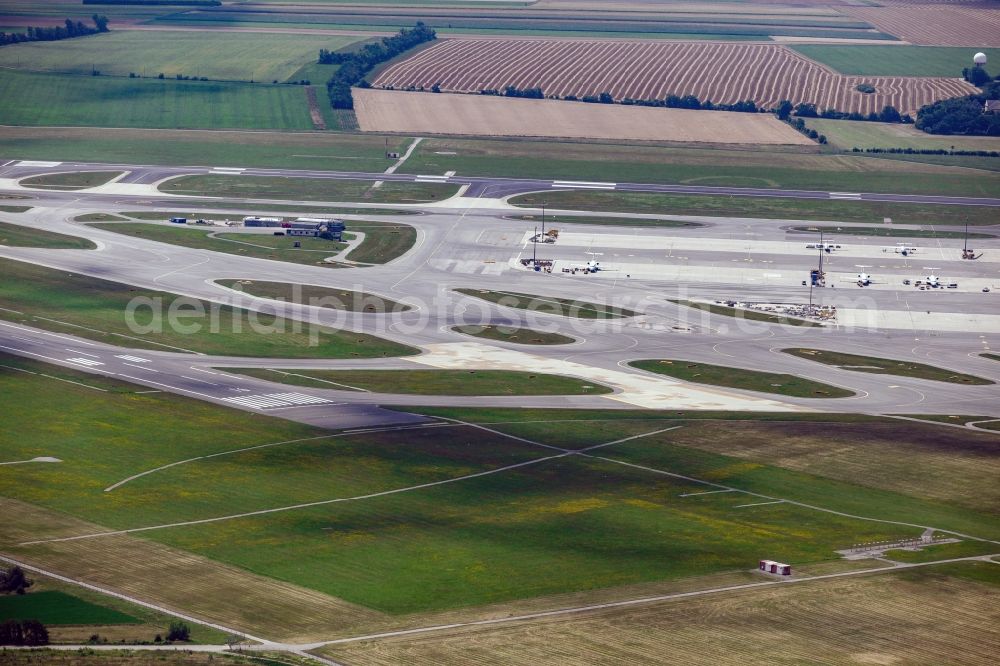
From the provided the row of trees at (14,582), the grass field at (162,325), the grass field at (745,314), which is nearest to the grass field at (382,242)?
the grass field at (162,325)

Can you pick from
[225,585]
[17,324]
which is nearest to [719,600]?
[225,585]

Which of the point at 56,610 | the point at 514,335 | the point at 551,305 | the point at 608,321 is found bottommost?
the point at 56,610

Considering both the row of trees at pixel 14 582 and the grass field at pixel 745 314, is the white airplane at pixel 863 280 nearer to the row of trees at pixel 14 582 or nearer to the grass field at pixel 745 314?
the grass field at pixel 745 314

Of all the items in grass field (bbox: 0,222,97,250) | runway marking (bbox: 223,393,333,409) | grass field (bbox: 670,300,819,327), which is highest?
grass field (bbox: 0,222,97,250)

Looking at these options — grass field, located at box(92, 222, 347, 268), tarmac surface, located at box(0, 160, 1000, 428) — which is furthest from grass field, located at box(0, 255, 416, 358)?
grass field, located at box(92, 222, 347, 268)

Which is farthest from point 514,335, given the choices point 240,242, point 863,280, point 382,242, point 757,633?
point 757,633

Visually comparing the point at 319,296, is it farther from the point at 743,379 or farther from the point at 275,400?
the point at 743,379

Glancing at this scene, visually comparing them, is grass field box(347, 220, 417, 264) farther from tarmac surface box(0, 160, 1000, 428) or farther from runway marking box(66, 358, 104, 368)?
runway marking box(66, 358, 104, 368)
